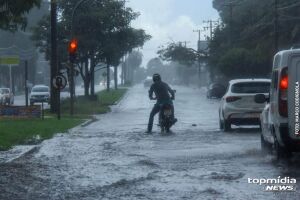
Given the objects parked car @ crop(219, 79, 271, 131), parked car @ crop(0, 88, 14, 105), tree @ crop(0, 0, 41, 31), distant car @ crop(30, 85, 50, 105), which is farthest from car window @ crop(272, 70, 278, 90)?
distant car @ crop(30, 85, 50, 105)

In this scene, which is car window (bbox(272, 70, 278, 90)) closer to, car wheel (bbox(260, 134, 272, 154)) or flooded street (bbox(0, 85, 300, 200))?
flooded street (bbox(0, 85, 300, 200))

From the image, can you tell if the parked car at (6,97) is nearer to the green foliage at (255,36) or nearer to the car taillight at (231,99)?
the green foliage at (255,36)

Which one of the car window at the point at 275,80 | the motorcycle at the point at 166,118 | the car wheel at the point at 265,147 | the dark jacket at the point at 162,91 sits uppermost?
the car window at the point at 275,80

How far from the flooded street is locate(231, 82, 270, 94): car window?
3409mm

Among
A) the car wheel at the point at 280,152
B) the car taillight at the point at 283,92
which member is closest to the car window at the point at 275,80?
the car taillight at the point at 283,92

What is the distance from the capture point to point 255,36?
232 feet

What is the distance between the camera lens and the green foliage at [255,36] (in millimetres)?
63906

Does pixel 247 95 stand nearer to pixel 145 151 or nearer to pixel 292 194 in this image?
pixel 145 151

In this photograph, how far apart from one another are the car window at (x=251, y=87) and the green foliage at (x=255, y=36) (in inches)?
1290

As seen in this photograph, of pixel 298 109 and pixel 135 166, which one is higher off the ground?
pixel 298 109

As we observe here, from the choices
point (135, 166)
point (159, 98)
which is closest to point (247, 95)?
point (159, 98)

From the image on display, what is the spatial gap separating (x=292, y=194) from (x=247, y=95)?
1483cm

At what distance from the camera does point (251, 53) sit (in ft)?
221

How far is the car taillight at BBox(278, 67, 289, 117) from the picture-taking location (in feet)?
49.7
